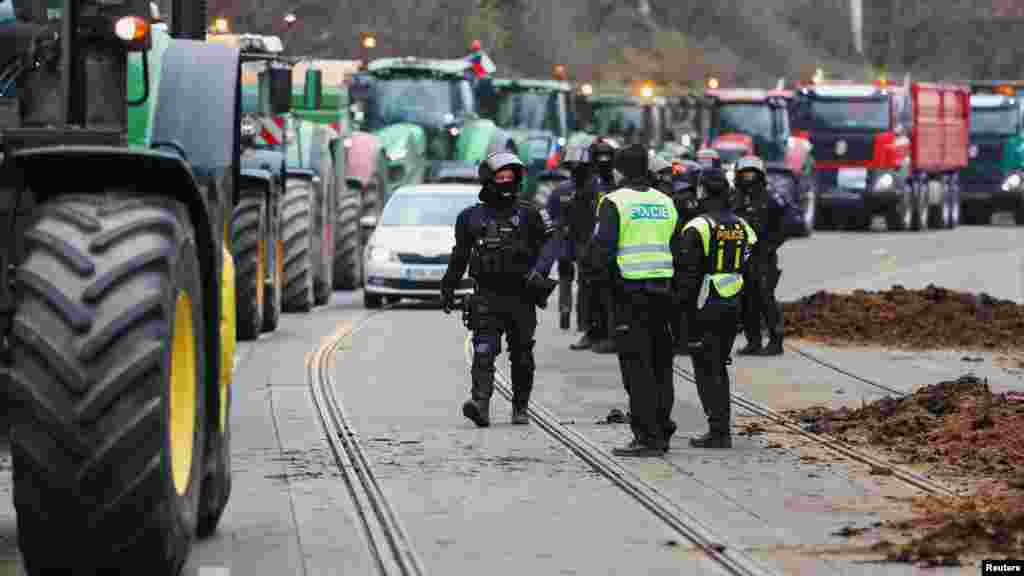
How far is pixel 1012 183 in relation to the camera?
57.1 metres

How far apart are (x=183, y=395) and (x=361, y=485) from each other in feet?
12.8

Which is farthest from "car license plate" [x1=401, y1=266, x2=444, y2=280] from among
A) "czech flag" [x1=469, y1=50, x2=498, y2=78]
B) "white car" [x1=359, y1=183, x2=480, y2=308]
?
"czech flag" [x1=469, y1=50, x2=498, y2=78]

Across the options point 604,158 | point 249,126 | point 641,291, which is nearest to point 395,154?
point 249,126

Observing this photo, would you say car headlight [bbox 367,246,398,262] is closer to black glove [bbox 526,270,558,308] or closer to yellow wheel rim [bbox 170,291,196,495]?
black glove [bbox 526,270,558,308]

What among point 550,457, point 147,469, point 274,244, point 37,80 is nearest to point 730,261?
point 550,457

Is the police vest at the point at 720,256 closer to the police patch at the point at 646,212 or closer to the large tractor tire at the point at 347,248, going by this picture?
the police patch at the point at 646,212

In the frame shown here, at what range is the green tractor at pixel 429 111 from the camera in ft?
122

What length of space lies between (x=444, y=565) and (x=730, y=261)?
5126 millimetres

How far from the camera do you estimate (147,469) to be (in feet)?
27.1

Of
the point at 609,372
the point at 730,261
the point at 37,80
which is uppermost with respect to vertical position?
the point at 37,80

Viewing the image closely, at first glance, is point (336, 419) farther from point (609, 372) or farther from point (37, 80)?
point (37, 80)

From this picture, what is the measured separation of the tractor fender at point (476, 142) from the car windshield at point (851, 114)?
48.5 feet

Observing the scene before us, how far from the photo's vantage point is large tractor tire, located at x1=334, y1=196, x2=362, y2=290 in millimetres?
30766

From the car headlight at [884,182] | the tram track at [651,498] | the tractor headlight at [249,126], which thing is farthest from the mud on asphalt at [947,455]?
the car headlight at [884,182]
